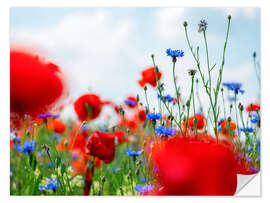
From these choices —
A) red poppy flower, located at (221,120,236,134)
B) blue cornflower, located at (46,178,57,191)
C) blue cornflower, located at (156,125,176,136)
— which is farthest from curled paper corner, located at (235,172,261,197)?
blue cornflower, located at (46,178,57,191)

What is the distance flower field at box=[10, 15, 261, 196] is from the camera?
75.2 inches

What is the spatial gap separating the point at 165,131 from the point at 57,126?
2.14 ft

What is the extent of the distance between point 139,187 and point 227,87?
72 cm

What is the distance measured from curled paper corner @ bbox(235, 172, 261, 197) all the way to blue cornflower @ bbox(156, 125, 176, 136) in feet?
1.65

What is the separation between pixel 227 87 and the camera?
2.18 meters

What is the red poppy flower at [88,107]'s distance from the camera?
201 cm

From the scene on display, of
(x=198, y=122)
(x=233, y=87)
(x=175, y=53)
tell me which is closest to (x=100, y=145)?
(x=198, y=122)

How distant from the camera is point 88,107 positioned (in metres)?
2.02

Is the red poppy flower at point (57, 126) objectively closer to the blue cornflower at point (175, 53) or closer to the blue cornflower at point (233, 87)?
the blue cornflower at point (175, 53)

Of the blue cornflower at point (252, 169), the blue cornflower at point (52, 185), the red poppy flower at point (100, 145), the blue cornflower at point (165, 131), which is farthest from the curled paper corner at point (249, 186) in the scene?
the blue cornflower at point (52, 185)

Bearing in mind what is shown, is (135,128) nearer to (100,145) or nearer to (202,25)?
(100,145)
